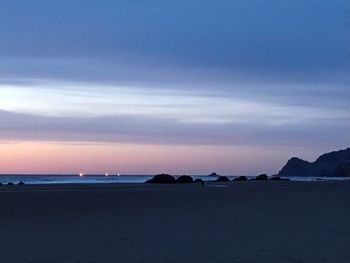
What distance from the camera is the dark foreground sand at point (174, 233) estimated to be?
A: 12.2 meters

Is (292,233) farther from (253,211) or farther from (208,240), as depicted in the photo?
(253,211)

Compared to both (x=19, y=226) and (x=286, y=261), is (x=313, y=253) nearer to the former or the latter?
(x=286, y=261)

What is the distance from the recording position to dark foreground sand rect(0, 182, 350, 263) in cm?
1223

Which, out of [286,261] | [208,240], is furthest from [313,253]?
[208,240]

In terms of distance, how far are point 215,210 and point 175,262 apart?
868 centimetres

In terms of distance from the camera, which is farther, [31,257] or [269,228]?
[269,228]

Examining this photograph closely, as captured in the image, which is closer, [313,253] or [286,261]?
[286,261]

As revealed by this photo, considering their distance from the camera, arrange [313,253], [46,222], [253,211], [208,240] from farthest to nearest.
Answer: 1. [253,211]
2. [46,222]
3. [208,240]
4. [313,253]

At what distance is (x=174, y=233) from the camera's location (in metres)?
15.0

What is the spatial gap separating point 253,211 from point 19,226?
767 cm

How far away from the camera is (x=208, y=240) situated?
550 inches

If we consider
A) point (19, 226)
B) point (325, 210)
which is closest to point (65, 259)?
point (19, 226)

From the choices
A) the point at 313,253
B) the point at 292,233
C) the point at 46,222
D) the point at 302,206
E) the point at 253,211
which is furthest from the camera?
the point at 302,206

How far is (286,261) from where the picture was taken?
11.6 metres
